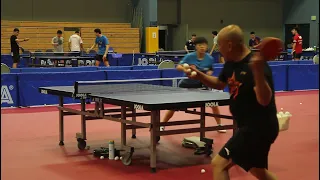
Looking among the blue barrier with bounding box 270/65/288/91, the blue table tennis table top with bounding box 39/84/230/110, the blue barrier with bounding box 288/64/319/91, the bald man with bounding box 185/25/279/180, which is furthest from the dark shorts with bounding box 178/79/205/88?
the blue barrier with bounding box 288/64/319/91

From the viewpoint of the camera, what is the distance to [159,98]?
666 cm

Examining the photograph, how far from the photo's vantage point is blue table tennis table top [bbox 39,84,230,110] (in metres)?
6.16

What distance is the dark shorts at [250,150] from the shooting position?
12.4ft

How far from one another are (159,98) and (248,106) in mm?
2987

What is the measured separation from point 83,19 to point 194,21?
23.6ft

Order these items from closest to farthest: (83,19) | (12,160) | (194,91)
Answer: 1. (12,160)
2. (194,91)
3. (83,19)

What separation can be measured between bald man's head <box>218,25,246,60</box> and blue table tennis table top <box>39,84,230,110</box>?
2247 mm

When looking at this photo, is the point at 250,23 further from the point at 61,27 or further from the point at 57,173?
the point at 57,173

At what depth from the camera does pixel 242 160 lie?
12.7 feet

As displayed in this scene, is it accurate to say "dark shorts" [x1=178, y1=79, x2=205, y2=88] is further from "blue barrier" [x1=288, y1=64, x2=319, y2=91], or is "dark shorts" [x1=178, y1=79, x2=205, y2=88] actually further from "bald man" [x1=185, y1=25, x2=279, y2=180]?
"blue barrier" [x1=288, y1=64, x2=319, y2=91]

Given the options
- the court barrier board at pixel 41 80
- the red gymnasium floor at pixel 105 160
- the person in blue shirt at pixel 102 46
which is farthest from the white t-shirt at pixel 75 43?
the red gymnasium floor at pixel 105 160

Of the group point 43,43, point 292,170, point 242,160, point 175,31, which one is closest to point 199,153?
point 292,170

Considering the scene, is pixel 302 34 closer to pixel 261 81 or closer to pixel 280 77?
pixel 280 77

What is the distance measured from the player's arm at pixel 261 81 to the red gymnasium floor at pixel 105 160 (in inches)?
63.5
